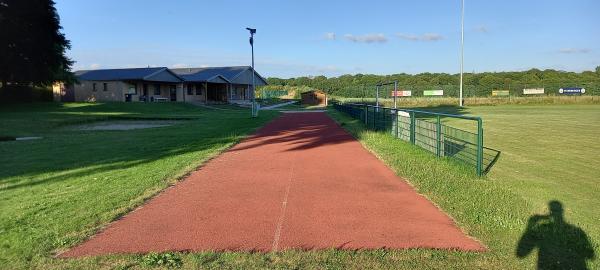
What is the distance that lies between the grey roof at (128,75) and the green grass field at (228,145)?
3825 centimetres

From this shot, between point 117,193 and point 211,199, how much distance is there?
1.58 m

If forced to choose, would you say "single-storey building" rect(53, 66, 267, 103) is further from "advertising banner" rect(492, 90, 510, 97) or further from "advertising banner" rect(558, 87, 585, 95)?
"advertising banner" rect(558, 87, 585, 95)

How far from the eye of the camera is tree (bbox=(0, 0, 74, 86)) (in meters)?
32.6

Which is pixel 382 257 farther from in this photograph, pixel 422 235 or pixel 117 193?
pixel 117 193

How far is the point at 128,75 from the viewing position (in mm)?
54625

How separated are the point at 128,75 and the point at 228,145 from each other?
4321 cm

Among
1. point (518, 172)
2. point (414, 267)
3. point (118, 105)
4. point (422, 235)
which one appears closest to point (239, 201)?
point (422, 235)

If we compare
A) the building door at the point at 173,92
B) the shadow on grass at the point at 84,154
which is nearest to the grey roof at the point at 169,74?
the building door at the point at 173,92

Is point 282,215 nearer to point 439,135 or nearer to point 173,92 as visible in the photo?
point 439,135

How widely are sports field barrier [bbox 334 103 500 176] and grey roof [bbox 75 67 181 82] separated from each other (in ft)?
129

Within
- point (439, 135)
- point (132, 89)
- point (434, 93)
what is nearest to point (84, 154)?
point (439, 135)

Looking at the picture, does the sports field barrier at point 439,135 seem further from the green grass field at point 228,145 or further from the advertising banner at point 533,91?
the advertising banner at point 533,91

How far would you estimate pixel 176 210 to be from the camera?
22.6 ft

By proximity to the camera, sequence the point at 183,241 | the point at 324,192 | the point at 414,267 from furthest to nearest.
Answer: the point at 324,192
the point at 183,241
the point at 414,267
